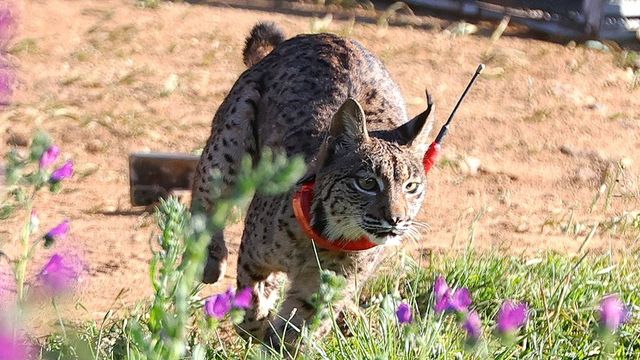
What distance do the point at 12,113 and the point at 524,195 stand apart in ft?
10.5

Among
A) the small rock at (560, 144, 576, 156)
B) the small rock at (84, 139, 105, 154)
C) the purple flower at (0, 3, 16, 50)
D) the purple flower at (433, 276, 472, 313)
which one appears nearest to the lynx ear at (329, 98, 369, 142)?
the purple flower at (433, 276, 472, 313)

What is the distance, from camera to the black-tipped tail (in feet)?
22.5

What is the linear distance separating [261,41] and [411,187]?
208 cm

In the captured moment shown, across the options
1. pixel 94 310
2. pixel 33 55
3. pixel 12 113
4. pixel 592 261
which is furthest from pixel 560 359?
pixel 33 55

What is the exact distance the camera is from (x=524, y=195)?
307 inches

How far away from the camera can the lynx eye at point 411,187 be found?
502 cm

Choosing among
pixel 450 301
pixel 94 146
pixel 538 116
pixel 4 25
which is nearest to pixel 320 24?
pixel 538 116

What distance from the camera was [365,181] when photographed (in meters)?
4.98

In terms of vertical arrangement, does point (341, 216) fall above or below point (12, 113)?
above

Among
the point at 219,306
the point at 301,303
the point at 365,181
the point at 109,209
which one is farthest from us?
→ the point at 109,209

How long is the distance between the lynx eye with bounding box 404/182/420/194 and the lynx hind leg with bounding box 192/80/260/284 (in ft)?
3.89

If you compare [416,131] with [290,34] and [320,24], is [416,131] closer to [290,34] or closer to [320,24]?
[290,34]

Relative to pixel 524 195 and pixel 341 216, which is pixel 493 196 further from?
pixel 341 216

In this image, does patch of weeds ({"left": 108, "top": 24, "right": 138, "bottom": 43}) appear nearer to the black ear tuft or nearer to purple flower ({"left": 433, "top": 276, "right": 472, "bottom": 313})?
the black ear tuft
